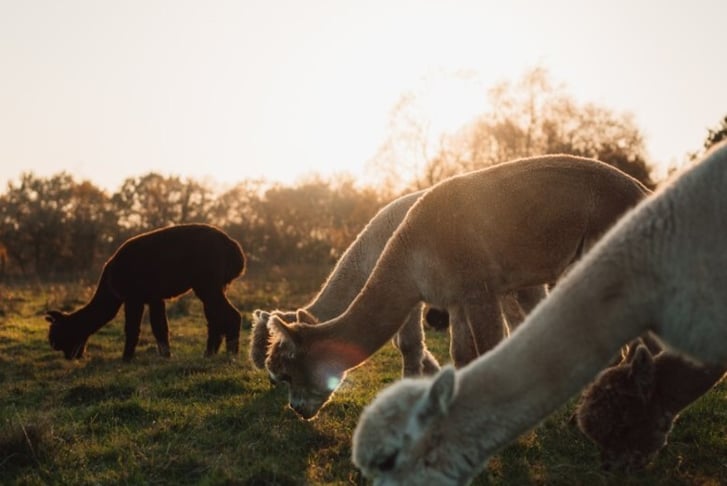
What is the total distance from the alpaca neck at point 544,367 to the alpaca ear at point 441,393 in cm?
11

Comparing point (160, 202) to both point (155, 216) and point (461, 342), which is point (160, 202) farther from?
point (461, 342)

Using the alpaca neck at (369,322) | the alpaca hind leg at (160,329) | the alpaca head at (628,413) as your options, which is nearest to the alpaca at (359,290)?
the alpaca neck at (369,322)

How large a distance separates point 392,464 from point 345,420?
3627 mm

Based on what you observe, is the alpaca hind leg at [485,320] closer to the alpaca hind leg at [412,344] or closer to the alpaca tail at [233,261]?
the alpaca hind leg at [412,344]

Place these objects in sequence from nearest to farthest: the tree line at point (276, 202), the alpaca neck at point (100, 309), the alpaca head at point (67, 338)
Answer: the alpaca head at point (67, 338) < the alpaca neck at point (100, 309) < the tree line at point (276, 202)

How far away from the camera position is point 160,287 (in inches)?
492

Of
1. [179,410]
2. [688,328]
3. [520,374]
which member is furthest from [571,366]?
[179,410]

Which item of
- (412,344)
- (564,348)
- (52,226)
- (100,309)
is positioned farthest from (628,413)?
(52,226)

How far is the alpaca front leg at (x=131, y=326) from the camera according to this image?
1211cm

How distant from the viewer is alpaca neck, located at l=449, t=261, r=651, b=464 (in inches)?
138

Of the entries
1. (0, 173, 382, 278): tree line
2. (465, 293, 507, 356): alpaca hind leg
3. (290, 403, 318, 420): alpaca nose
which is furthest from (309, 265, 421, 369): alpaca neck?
(0, 173, 382, 278): tree line

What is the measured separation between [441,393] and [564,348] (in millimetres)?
695

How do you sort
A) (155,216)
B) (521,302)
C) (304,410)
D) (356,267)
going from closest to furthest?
(304,410)
(521,302)
(356,267)
(155,216)

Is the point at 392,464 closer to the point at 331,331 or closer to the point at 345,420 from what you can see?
the point at 331,331
